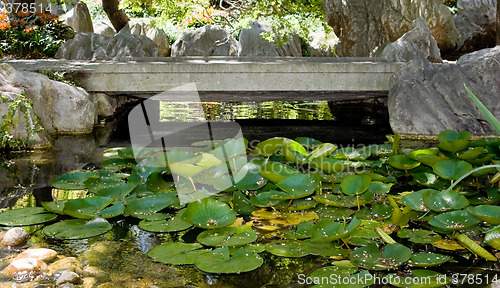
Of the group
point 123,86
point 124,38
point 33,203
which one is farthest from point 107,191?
point 124,38

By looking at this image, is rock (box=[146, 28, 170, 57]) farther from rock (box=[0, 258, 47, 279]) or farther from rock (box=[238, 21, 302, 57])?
rock (box=[0, 258, 47, 279])

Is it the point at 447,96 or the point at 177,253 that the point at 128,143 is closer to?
the point at 177,253

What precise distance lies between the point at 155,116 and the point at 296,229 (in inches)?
205

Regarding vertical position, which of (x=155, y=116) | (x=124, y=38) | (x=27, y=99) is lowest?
(x=155, y=116)

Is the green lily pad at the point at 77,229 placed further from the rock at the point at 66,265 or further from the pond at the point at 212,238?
the rock at the point at 66,265

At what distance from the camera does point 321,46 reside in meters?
12.4

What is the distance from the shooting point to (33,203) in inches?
126

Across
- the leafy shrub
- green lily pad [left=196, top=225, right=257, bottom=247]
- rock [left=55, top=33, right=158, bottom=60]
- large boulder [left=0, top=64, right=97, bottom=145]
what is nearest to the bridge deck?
large boulder [left=0, top=64, right=97, bottom=145]

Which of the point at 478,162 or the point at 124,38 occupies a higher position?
the point at 124,38

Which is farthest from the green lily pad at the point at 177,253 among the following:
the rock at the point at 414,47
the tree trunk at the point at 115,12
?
the tree trunk at the point at 115,12

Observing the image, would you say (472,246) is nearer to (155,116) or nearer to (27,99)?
(27,99)

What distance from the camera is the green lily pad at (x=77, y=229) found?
254 centimetres

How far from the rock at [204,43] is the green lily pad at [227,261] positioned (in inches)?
400

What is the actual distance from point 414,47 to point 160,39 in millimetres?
7725
